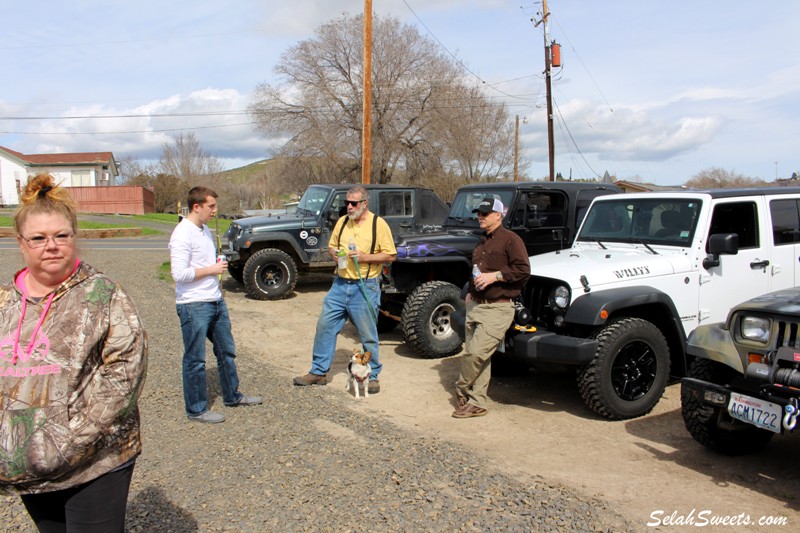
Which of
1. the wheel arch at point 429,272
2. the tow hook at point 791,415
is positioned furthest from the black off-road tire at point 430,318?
the tow hook at point 791,415

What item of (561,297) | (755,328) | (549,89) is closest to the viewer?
(755,328)

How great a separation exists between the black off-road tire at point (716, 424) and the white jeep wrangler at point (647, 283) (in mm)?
732

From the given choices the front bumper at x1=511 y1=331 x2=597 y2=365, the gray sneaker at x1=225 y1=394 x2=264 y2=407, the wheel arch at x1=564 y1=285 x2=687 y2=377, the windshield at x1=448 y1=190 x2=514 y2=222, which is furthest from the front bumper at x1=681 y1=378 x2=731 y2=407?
the windshield at x1=448 y1=190 x2=514 y2=222

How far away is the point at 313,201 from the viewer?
11477 millimetres

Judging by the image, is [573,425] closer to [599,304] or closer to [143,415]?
[599,304]

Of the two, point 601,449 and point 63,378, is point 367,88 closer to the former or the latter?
point 601,449

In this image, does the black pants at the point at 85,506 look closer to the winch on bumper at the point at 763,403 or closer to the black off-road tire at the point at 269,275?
the winch on bumper at the point at 763,403

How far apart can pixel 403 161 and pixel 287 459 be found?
2993cm

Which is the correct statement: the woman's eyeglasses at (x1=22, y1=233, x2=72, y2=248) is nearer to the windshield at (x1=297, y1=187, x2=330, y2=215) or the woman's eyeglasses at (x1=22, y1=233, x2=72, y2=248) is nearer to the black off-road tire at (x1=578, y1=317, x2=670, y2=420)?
the black off-road tire at (x1=578, y1=317, x2=670, y2=420)

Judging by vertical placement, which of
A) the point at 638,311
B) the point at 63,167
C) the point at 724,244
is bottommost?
the point at 638,311

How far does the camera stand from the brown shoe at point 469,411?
5395 mm

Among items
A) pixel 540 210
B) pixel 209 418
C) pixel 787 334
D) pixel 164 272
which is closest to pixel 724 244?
pixel 787 334

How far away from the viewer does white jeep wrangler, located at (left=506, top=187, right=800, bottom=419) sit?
16.9 ft

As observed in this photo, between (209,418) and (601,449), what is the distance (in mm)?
3011
